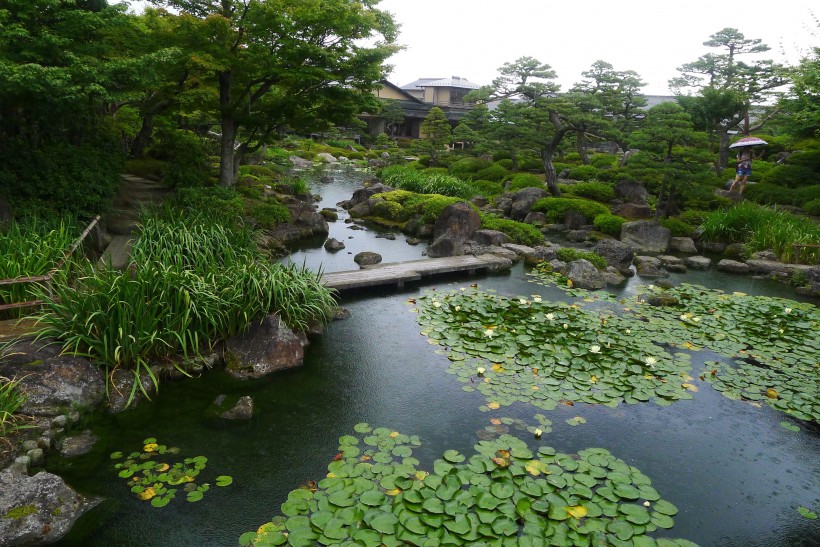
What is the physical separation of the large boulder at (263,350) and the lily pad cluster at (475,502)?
2.15 meters

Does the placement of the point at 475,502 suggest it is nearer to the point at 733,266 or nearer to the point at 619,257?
the point at 619,257

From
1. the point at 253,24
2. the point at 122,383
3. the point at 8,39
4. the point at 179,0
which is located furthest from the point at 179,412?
the point at 179,0

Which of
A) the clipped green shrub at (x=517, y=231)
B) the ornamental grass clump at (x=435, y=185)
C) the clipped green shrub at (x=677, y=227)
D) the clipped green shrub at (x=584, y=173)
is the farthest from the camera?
the clipped green shrub at (x=584, y=173)

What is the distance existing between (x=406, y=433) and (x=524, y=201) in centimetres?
1540

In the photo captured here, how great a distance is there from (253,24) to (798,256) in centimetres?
1492

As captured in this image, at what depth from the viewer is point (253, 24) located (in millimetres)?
11758

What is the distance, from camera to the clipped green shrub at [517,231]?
15516mm

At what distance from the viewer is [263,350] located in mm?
7273

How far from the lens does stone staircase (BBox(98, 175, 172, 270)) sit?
984 centimetres

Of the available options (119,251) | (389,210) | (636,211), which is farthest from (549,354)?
(636,211)

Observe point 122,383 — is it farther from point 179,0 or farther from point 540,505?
point 179,0

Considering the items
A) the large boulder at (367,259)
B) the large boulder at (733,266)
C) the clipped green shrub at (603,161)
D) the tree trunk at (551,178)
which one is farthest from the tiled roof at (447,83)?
the large boulder at (367,259)

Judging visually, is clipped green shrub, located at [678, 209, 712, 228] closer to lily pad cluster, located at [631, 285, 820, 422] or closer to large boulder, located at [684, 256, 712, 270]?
large boulder, located at [684, 256, 712, 270]

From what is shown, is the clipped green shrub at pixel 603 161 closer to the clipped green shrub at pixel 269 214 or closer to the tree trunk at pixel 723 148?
the tree trunk at pixel 723 148
